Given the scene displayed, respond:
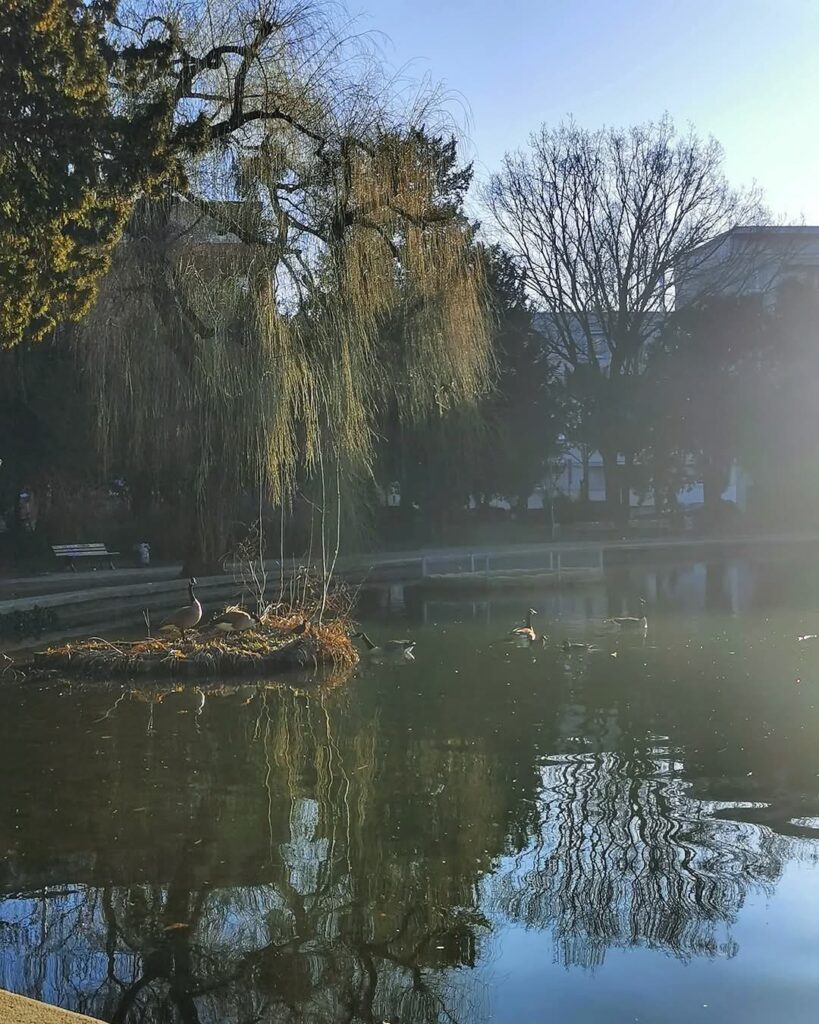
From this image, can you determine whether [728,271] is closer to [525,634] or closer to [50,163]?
[525,634]

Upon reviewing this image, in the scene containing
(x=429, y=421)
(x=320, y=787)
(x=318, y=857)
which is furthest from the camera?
(x=429, y=421)

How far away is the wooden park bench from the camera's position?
24.6 m

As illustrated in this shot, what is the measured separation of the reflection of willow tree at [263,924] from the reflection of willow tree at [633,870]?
0.39 m

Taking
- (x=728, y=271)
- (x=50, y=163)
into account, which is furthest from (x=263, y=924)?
(x=728, y=271)

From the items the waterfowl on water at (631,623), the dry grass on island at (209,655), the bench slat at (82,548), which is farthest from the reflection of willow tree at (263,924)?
the bench slat at (82,548)

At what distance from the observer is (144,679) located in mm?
12273

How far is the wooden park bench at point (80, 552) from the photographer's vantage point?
24.6m

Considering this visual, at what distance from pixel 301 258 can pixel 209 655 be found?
4.55m

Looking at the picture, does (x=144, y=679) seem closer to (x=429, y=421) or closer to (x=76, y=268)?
(x=76, y=268)

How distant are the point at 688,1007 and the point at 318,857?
2.37m

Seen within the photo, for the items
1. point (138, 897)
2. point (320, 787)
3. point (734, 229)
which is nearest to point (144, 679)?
point (320, 787)

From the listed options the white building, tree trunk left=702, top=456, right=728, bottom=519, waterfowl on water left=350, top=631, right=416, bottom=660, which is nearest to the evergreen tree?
waterfowl on water left=350, top=631, right=416, bottom=660

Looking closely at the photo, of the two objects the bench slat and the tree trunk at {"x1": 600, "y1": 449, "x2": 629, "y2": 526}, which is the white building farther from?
the bench slat

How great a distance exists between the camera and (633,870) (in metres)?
6.01
